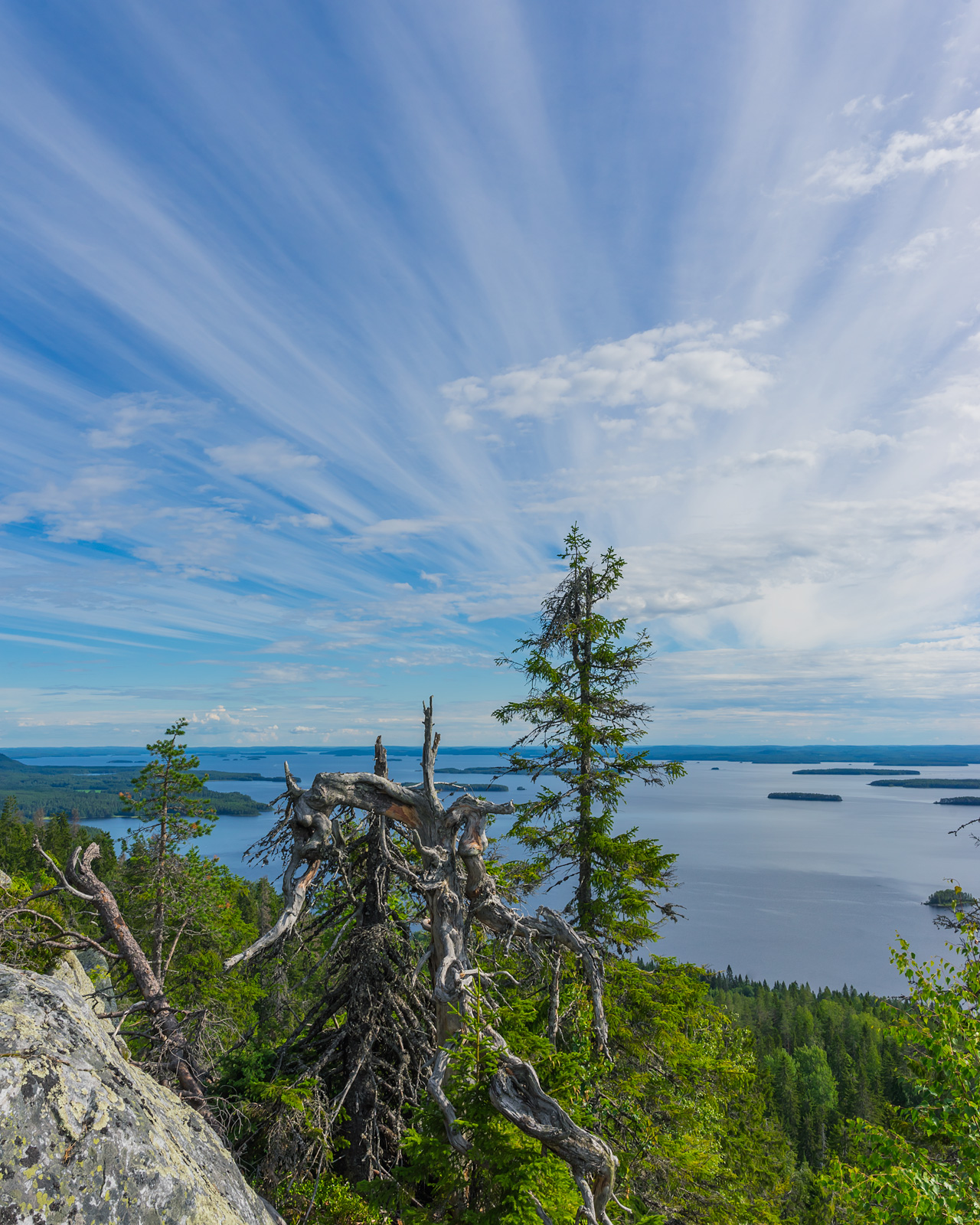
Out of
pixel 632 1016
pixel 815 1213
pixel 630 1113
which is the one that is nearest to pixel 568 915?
pixel 632 1016

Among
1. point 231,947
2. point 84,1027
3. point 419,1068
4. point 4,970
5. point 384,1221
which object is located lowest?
point 231,947

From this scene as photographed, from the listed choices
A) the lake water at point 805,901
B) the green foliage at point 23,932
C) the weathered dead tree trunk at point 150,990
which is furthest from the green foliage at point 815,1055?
the weathered dead tree trunk at point 150,990

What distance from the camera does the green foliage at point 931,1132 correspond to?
627 centimetres

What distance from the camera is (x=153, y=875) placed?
19562 mm

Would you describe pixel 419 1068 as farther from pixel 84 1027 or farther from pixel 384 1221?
pixel 84 1027

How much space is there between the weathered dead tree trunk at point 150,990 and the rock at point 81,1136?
270cm

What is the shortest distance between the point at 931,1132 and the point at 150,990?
975 cm

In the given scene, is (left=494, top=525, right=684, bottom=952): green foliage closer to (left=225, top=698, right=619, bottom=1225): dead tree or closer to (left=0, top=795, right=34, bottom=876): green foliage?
(left=225, top=698, right=619, bottom=1225): dead tree

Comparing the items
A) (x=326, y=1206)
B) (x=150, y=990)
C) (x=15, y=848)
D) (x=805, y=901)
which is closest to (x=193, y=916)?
(x=326, y=1206)

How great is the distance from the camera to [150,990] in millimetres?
7230

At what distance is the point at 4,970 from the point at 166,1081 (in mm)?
3586

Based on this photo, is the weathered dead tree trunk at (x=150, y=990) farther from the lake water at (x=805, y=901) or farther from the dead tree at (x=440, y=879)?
the lake water at (x=805, y=901)

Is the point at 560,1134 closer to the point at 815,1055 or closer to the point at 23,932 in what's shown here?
the point at 23,932

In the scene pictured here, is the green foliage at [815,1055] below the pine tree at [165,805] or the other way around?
below
